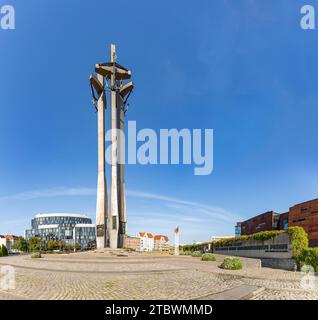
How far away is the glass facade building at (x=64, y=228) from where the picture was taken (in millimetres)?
141500

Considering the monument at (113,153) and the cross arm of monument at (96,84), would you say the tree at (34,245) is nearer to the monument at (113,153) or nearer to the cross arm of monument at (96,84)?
the monument at (113,153)

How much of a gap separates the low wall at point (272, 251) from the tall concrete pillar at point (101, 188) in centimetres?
1978

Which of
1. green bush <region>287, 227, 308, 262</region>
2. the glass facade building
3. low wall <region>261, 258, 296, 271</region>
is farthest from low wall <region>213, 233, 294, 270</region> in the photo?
the glass facade building

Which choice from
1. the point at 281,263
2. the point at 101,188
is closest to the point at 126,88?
the point at 101,188

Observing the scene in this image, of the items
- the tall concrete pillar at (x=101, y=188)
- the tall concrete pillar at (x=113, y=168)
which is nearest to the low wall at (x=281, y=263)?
the tall concrete pillar at (x=113, y=168)

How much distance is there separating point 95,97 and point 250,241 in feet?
102

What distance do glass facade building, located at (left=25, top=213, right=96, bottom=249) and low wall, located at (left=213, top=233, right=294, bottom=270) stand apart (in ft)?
377

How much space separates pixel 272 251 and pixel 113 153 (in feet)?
77.5

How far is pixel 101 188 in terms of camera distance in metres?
36.8

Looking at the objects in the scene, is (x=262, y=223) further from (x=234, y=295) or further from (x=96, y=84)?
(x=234, y=295)

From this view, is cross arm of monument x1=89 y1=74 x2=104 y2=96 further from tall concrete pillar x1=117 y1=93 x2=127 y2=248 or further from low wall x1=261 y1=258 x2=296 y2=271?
low wall x1=261 y1=258 x2=296 y2=271

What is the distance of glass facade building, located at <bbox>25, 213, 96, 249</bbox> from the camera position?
14150 cm
